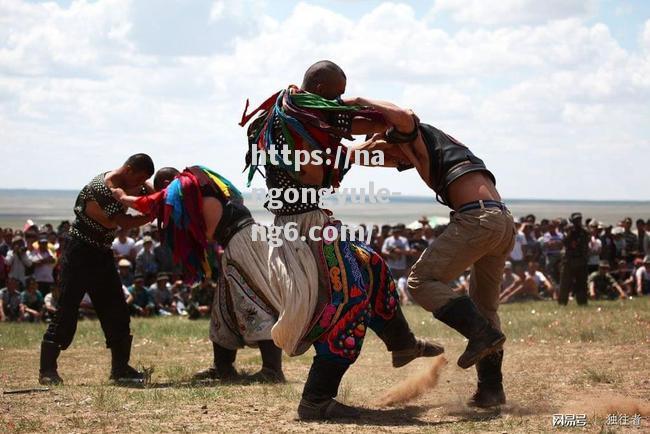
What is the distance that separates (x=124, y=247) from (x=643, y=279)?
30.2 ft

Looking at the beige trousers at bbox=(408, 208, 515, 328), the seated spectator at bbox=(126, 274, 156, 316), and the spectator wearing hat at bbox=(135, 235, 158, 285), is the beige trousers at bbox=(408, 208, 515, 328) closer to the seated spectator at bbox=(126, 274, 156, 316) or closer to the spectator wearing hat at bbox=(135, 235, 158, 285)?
the seated spectator at bbox=(126, 274, 156, 316)

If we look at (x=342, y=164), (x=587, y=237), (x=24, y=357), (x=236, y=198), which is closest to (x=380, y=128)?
(x=342, y=164)

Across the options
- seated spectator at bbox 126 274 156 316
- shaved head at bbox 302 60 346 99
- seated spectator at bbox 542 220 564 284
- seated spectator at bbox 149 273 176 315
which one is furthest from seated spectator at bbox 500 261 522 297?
shaved head at bbox 302 60 346 99

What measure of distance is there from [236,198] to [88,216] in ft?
4.32

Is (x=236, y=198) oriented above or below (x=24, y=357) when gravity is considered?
above

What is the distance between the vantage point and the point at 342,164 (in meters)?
6.73

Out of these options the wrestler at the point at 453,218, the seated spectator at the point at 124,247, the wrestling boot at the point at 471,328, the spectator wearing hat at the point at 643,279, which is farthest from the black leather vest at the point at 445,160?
the spectator wearing hat at the point at 643,279

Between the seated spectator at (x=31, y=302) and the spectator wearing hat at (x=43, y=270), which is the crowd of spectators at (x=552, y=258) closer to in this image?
the spectator wearing hat at (x=43, y=270)

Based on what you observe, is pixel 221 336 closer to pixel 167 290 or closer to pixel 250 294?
pixel 250 294

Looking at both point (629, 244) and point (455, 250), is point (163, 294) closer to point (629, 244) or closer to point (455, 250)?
point (629, 244)

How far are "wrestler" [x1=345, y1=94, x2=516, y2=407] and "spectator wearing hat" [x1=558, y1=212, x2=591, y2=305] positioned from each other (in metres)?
10.8

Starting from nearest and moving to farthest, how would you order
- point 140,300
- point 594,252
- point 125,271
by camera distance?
point 140,300 < point 125,271 < point 594,252

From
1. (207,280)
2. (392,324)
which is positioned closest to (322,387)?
(392,324)

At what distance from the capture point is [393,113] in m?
6.40
